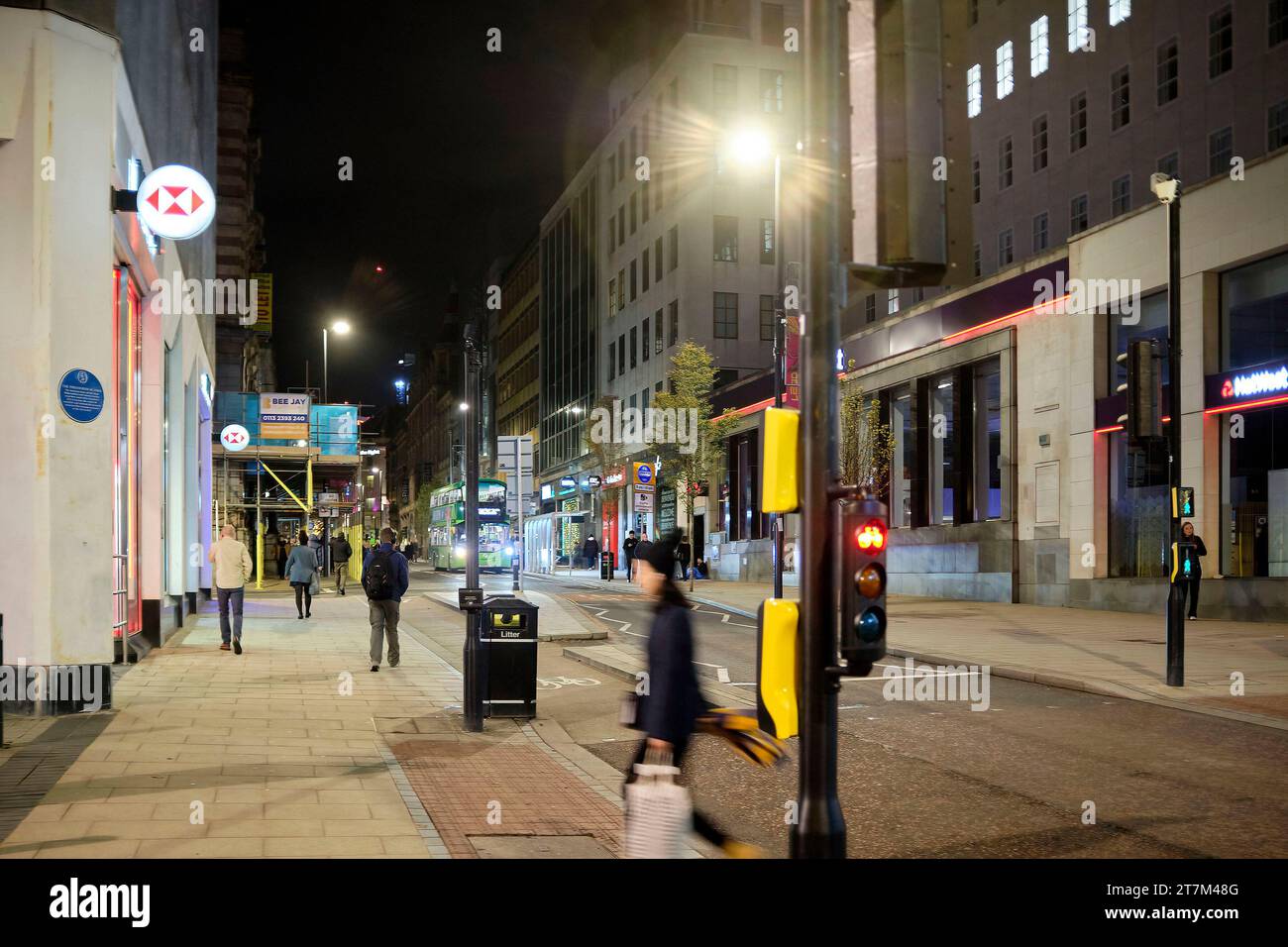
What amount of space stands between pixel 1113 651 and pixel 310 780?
1265 cm

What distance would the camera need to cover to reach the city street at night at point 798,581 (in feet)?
16.3

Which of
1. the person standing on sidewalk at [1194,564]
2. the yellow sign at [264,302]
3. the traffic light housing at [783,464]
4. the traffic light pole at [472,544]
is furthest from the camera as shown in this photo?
the yellow sign at [264,302]

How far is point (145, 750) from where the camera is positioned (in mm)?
9266

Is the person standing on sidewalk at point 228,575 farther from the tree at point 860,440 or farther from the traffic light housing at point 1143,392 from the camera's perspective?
the tree at point 860,440

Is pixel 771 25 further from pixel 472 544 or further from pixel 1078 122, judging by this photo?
pixel 472 544

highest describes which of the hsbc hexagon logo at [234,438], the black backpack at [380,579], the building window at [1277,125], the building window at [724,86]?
the building window at [724,86]

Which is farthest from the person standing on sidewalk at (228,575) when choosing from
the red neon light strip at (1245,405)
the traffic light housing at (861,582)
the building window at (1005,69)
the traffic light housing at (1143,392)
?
the building window at (1005,69)

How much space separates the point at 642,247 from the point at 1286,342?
40284 millimetres

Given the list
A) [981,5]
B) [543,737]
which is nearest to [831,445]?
[543,737]

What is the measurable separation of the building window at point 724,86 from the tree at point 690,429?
1619 centimetres

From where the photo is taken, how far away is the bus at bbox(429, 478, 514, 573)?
3928cm

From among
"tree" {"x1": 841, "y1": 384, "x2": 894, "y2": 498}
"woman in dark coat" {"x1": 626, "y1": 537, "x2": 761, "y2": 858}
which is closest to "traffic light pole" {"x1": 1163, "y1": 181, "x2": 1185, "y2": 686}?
"woman in dark coat" {"x1": 626, "y1": 537, "x2": 761, "y2": 858}

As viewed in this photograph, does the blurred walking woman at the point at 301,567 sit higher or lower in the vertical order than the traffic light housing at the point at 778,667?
lower

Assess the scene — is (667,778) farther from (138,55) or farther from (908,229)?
(138,55)
